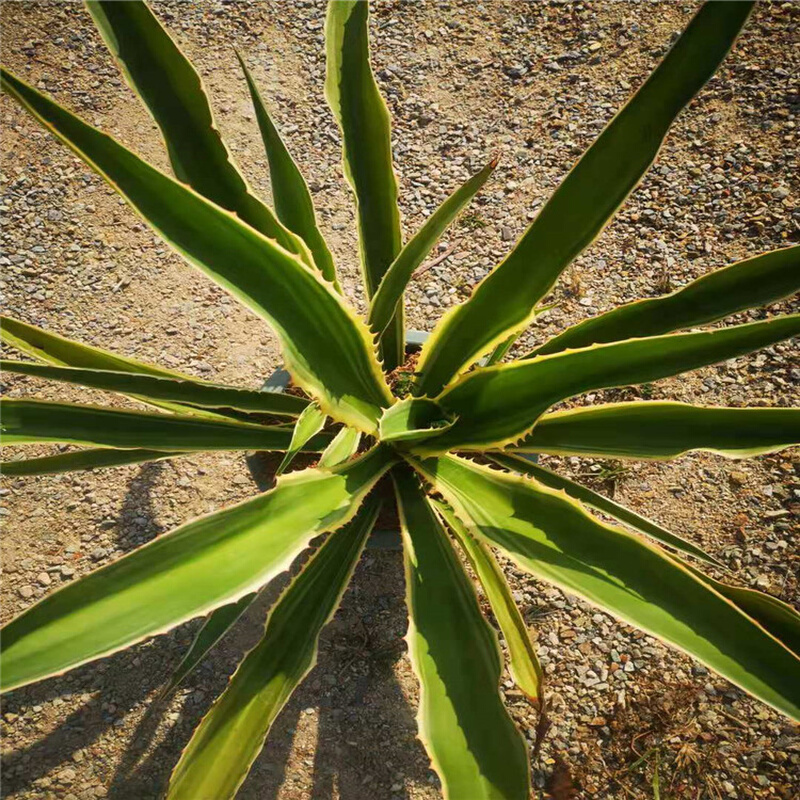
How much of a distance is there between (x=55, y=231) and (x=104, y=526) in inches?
44.7

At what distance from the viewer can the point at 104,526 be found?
187 centimetres

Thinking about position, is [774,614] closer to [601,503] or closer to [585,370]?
[601,503]

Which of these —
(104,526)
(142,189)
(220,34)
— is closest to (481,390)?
(142,189)

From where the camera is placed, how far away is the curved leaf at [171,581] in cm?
77

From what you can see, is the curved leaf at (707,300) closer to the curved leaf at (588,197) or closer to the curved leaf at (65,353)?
the curved leaf at (588,197)

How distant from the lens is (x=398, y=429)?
3.56 feet

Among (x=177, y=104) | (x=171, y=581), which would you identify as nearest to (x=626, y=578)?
(x=171, y=581)

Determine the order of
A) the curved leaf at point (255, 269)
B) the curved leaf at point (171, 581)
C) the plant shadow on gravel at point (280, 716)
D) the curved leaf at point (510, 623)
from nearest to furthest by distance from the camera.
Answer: the curved leaf at point (171, 581)
the curved leaf at point (255, 269)
the curved leaf at point (510, 623)
the plant shadow on gravel at point (280, 716)

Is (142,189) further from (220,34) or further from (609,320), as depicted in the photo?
(220,34)

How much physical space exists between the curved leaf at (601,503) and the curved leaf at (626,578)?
0.58 ft

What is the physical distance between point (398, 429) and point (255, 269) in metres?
0.35

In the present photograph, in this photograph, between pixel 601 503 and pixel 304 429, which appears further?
pixel 601 503

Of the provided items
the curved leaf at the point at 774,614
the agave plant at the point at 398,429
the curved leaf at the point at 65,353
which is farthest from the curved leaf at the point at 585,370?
the curved leaf at the point at 65,353

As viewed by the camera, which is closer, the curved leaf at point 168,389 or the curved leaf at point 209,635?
the curved leaf at point 168,389
